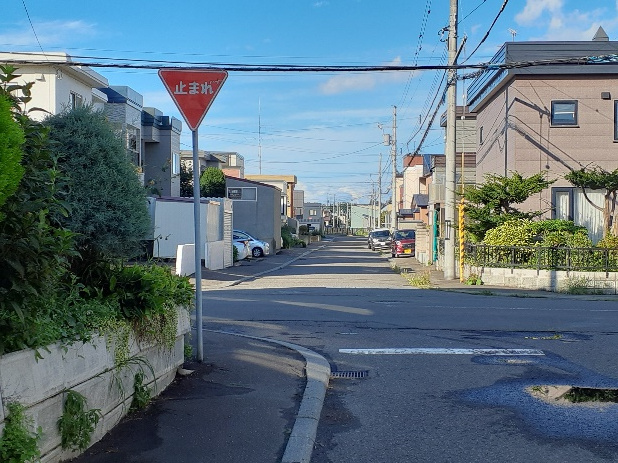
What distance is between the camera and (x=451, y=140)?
24516 millimetres

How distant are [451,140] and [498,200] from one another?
9.09 ft

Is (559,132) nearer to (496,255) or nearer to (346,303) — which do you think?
(496,255)

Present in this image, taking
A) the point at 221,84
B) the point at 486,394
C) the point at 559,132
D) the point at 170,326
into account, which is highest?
the point at 559,132

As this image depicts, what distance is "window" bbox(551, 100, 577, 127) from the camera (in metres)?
28.2

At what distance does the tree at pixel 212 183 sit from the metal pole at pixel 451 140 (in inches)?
1437

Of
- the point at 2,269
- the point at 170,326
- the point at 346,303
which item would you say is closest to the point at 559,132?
the point at 346,303

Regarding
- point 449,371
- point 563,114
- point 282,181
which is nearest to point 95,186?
point 449,371

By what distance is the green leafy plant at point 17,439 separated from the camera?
164 inches

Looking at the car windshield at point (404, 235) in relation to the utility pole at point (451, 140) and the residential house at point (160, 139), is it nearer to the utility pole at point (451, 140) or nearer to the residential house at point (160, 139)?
the residential house at point (160, 139)

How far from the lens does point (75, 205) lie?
610 cm

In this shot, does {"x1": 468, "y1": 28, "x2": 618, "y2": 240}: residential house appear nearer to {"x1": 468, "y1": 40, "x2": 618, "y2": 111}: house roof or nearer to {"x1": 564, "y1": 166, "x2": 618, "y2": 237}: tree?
{"x1": 468, "y1": 40, "x2": 618, "y2": 111}: house roof

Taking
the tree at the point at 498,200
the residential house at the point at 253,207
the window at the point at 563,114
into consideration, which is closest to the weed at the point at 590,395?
the tree at the point at 498,200

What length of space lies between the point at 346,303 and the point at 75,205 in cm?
1152

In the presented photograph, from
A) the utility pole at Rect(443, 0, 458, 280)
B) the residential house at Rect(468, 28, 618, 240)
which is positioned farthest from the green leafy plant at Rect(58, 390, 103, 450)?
the residential house at Rect(468, 28, 618, 240)
